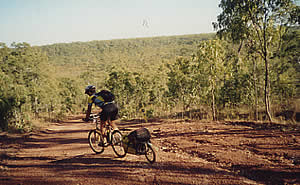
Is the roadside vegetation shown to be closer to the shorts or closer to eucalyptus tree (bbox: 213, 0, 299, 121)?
eucalyptus tree (bbox: 213, 0, 299, 121)

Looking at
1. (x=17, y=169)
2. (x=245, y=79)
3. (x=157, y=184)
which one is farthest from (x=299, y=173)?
(x=245, y=79)

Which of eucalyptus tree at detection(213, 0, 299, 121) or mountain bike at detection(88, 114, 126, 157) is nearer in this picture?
mountain bike at detection(88, 114, 126, 157)

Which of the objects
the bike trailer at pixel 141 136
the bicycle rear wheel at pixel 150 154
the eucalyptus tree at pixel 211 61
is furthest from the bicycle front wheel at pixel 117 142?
the eucalyptus tree at pixel 211 61

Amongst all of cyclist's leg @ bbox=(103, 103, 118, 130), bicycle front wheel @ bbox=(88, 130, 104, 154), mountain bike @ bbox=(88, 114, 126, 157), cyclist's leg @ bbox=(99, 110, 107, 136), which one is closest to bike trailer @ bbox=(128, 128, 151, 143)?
mountain bike @ bbox=(88, 114, 126, 157)

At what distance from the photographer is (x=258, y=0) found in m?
11.9

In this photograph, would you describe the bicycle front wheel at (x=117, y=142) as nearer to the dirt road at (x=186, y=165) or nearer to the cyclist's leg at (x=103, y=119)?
the dirt road at (x=186, y=165)

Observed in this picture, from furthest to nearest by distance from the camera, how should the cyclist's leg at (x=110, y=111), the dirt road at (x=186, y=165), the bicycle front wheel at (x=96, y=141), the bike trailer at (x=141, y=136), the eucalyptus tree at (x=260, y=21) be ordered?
the eucalyptus tree at (x=260, y=21)
the bicycle front wheel at (x=96, y=141)
the cyclist's leg at (x=110, y=111)
the bike trailer at (x=141, y=136)
the dirt road at (x=186, y=165)

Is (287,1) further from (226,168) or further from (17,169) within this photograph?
(17,169)

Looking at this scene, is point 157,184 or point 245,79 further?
point 245,79

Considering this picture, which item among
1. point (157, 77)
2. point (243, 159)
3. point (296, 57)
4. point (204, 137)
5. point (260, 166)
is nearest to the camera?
point (260, 166)

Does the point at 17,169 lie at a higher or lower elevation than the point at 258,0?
lower

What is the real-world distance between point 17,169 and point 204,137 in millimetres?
6469

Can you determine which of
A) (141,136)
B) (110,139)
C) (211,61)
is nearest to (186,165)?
(141,136)

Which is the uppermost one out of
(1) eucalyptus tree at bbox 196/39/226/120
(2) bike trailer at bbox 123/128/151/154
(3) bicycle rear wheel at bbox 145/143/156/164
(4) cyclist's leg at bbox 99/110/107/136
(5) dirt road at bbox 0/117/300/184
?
(1) eucalyptus tree at bbox 196/39/226/120
